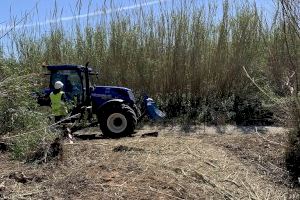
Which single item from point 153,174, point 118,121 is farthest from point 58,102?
point 153,174

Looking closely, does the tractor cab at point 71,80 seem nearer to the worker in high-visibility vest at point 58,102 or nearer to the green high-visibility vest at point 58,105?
the worker in high-visibility vest at point 58,102

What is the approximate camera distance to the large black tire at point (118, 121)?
1322 cm

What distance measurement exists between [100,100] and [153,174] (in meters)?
7.13

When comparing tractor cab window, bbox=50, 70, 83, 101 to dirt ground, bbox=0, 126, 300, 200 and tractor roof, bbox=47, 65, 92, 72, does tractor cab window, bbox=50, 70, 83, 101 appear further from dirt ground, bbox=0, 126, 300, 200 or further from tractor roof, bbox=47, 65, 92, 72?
dirt ground, bbox=0, 126, 300, 200

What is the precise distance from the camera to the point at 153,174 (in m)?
7.09

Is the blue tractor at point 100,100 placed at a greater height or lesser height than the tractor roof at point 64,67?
lesser

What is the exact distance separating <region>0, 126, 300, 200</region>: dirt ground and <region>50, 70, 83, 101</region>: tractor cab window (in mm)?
4232

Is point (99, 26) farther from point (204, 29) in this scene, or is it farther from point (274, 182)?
point (274, 182)

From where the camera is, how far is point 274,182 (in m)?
7.98

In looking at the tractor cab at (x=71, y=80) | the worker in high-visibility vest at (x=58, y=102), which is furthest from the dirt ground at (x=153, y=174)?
the tractor cab at (x=71, y=80)

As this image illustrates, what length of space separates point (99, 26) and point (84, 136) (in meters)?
6.27

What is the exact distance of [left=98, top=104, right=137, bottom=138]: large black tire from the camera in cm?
1322

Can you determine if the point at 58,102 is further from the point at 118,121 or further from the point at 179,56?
the point at 179,56

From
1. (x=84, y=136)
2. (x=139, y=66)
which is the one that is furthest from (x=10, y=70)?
(x=139, y=66)
